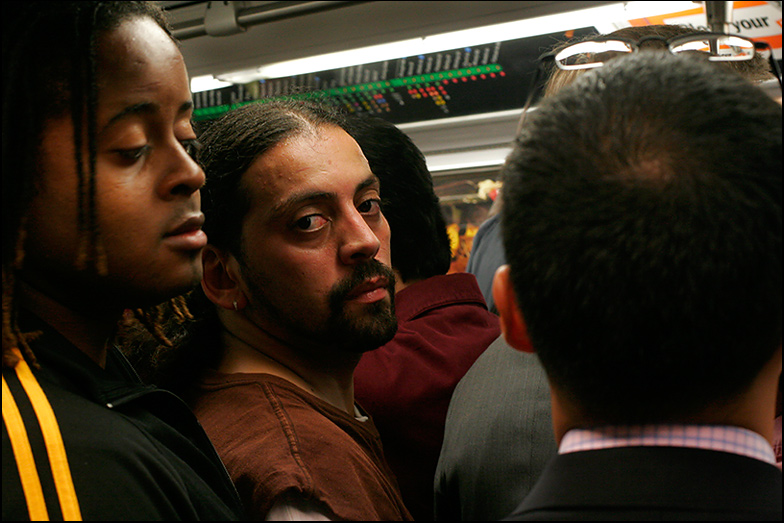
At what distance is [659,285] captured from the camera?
59 cm

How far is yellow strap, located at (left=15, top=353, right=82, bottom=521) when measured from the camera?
2.11 ft

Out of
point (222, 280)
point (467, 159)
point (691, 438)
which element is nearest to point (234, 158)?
point (222, 280)

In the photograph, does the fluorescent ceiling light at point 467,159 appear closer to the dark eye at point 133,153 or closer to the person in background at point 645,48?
the person in background at point 645,48

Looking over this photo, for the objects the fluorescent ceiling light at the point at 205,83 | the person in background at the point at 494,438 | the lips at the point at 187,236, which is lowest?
the person in background at the point at 494,438

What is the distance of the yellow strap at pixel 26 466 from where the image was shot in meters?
0.63

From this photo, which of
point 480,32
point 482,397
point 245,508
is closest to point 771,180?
point 482,397

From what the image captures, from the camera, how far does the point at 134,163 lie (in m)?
0.82

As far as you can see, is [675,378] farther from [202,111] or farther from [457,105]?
[202,111]

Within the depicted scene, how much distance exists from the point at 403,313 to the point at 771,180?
1.10m

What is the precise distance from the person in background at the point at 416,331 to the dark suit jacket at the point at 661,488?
78cm

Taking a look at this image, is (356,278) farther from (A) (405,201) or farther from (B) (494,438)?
(A) (405,201)

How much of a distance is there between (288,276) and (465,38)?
136 cm

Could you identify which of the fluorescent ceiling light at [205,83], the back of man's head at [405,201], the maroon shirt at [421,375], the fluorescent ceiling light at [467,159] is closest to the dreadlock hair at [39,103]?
the maroon shirt at [421,375]

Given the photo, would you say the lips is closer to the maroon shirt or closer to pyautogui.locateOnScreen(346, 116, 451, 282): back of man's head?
the maroon shirt
